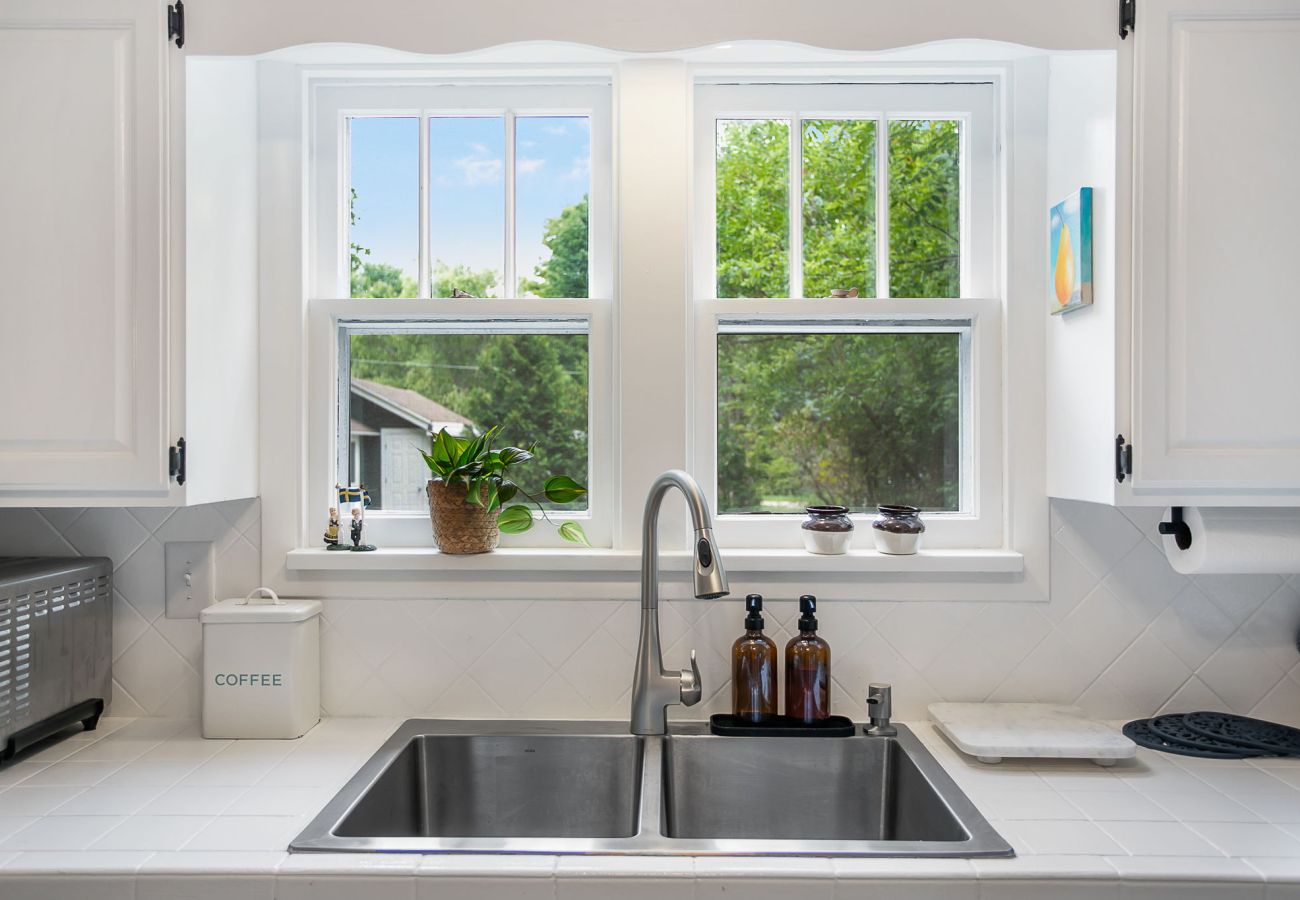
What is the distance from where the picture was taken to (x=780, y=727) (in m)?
1.49

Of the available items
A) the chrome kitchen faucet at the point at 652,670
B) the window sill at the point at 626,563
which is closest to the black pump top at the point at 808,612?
the window sill at the point at 626,563

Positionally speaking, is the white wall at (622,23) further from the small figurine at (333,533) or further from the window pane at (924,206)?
the small figurine at (333,533)

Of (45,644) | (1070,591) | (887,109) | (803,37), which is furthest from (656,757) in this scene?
(887,109)

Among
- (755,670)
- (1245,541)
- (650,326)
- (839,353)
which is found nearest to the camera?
(1245,541)

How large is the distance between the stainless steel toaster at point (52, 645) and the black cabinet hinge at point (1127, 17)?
76.8 inches

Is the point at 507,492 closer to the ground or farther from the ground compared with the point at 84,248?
closer to the ground

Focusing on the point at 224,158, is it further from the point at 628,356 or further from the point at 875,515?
the point at 875,515

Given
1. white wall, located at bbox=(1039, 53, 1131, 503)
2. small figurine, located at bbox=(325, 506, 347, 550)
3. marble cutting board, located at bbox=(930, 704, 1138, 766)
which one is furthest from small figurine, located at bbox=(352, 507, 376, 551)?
white wall, located at bbox=(1039, 53, 1131, 503)

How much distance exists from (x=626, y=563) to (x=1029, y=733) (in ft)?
2.44

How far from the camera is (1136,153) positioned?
1356 mm

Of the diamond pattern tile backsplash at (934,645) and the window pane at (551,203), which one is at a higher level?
the window pane at (551,203)

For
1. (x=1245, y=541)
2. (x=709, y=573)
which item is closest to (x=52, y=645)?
(x=709, y=573)

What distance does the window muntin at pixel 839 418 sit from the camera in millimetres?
1738

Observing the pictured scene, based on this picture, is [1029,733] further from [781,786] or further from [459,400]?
[459,400]
